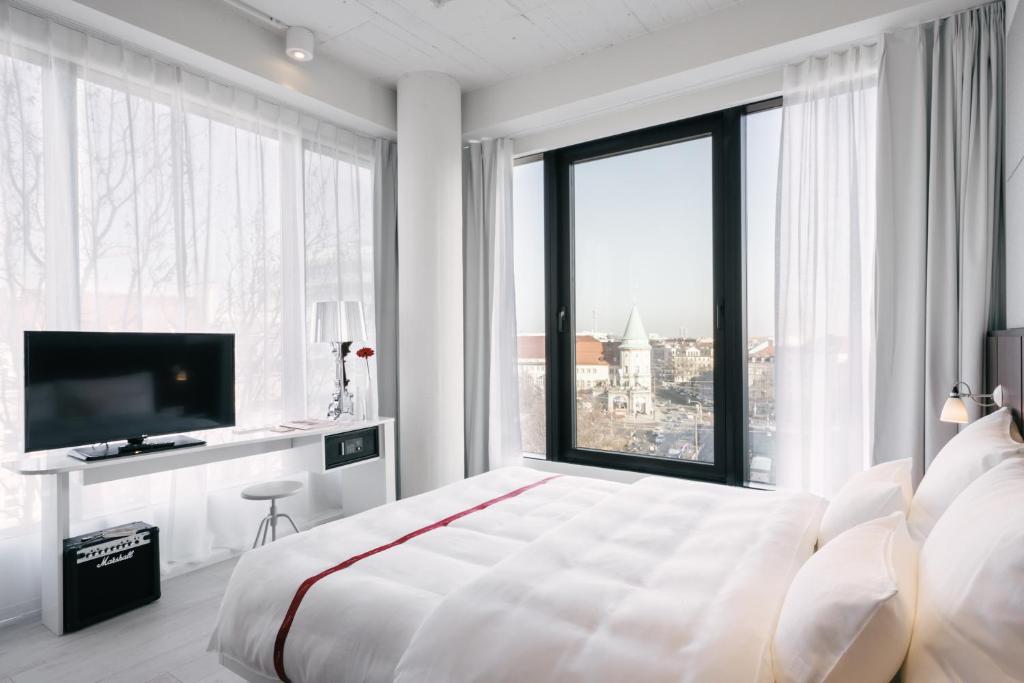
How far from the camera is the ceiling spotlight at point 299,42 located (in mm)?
3096

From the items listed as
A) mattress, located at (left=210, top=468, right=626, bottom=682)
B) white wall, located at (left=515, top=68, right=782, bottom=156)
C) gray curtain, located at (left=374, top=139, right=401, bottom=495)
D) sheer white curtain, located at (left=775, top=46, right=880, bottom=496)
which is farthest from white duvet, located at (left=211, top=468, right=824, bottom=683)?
white wall, located at (left=515, top=68, right=782, bottom=156)

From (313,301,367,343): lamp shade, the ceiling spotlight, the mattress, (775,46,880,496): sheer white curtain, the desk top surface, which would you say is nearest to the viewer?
the mattress

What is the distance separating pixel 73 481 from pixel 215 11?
2.48 m

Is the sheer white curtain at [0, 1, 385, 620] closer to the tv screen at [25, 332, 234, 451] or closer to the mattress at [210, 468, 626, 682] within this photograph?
the tv screen at [25, 332, 234, 451]

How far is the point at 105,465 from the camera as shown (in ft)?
7.61

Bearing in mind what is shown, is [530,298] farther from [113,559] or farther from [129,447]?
[113,559]

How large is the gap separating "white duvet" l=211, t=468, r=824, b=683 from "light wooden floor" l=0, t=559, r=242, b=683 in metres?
0.66

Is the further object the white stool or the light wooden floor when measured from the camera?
the white stool

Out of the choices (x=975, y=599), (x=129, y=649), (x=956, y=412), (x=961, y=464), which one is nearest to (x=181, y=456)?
(x=129, y=649)

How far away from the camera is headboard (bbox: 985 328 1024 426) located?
1724mm

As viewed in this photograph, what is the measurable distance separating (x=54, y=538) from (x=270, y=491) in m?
0.86

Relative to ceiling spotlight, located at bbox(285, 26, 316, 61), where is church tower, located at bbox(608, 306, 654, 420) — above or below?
below

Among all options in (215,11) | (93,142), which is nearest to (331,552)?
(93,142)

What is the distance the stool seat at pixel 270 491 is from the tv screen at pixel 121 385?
38cm
